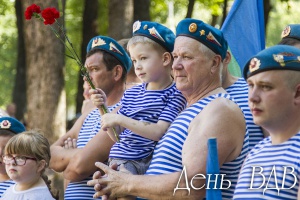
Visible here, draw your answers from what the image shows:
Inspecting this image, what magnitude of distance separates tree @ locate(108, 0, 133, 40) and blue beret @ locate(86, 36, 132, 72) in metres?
7.02

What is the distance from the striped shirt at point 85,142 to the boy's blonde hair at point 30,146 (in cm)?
31

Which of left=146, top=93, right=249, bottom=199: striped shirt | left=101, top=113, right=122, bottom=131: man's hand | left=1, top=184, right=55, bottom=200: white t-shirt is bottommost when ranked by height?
left=1, top=184, right=55, bottom=200: white t-shirt

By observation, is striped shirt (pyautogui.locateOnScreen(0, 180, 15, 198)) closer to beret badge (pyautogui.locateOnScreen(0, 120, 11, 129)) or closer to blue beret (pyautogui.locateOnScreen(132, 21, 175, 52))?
beret badge (pyautogui.locateOnScreen(0, 120, 11, 129))

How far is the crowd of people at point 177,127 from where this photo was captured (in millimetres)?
4473

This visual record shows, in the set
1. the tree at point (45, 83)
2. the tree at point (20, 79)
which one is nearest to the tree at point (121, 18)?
the tree at point (45, 83)

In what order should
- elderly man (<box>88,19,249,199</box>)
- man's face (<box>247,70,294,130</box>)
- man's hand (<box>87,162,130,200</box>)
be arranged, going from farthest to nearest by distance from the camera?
man's hand (<box>87,162,130,200</box>)
elderly man (<box>88,19,249,199</box>)
man's face (<box>247,70,294,130</box>)

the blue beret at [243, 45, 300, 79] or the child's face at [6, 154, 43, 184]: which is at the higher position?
the blue beret at [243, 45, 300, 79]

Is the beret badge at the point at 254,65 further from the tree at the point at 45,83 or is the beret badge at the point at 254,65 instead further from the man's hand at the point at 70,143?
the tree at the point at 45,83

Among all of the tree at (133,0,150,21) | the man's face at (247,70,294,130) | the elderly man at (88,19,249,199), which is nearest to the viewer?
the man's face at (247,70,294,130)

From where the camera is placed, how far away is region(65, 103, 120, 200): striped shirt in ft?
20.8

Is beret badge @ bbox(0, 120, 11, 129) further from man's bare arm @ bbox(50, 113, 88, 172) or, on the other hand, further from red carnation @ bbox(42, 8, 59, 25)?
red carnation @ bbox(42, 8, 59, 25)

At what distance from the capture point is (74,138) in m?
6.86

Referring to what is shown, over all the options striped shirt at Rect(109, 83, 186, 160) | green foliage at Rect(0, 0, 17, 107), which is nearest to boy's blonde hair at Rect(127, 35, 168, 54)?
striped shirt at Rect(109, 83, 186, 160)

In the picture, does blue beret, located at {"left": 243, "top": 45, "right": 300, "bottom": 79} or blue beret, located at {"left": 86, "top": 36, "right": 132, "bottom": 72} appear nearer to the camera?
blue beret, located at {"left": 243, "top": 45, "right": 300, "bottom": 79}
